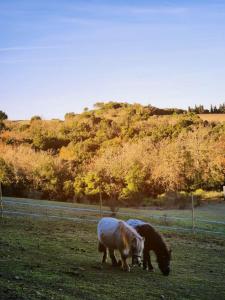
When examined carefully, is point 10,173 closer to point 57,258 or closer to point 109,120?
point 109,120

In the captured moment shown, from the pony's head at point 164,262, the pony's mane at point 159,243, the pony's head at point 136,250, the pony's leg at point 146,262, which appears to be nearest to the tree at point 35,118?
the pony's mane at point 159,243

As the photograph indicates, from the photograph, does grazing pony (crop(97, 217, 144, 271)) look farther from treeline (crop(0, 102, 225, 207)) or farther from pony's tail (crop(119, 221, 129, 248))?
treeline (crop(0, 102, 225, 207))

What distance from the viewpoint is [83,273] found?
8.86m

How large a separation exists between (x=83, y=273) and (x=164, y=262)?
228 cm

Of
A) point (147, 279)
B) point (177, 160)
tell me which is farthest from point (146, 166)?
point (147, 279)

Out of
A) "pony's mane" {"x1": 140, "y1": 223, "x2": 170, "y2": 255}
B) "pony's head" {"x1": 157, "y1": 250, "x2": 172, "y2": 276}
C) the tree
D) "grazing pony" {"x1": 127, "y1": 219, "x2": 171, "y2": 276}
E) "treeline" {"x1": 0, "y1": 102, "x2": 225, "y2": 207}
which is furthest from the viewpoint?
the tree

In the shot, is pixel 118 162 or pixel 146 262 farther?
pixel 118 162

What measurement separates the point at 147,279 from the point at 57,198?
126ft

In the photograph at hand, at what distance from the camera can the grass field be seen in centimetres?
724

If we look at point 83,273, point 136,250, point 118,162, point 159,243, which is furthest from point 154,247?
point 118,162

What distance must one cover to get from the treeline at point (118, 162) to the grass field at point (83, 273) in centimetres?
2578

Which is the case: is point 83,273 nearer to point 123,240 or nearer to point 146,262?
point 123,240

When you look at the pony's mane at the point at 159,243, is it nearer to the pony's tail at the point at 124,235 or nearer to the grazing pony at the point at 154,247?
the grazing pony at the point at 154,247

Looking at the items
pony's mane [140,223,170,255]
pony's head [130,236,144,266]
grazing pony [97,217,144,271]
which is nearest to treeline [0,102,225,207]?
pony's mane [140,223,170,255]
